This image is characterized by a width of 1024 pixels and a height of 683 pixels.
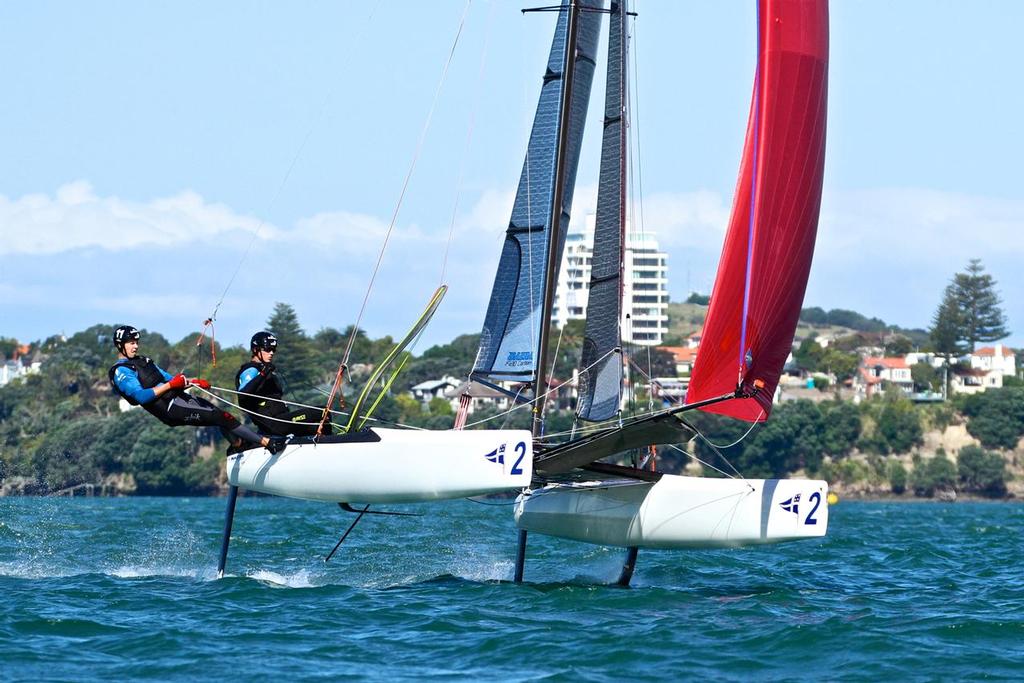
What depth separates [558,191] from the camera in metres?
14.4

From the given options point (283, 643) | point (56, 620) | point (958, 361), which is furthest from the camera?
point (958, 361)

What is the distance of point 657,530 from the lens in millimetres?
13469

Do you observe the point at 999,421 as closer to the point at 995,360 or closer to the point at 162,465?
the point at 995,360

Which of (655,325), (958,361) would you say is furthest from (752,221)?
(655,325)

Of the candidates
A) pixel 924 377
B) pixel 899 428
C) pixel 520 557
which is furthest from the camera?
pixel 924 377

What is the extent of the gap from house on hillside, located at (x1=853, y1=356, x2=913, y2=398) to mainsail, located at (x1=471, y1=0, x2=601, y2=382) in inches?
3585

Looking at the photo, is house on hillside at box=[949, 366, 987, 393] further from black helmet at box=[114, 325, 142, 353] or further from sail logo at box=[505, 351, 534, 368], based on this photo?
black helmet at box=[114, 325, 142, 353]

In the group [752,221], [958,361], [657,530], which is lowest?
[657,530]

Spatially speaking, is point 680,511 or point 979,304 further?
point 979,304

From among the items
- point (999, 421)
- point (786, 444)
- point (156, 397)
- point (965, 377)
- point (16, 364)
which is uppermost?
point (965, 377)

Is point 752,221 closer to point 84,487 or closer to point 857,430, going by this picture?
point 84,487

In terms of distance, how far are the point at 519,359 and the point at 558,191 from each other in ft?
5.46

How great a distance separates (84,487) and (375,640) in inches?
2122

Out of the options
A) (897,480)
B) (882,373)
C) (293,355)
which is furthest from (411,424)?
(882,373)
